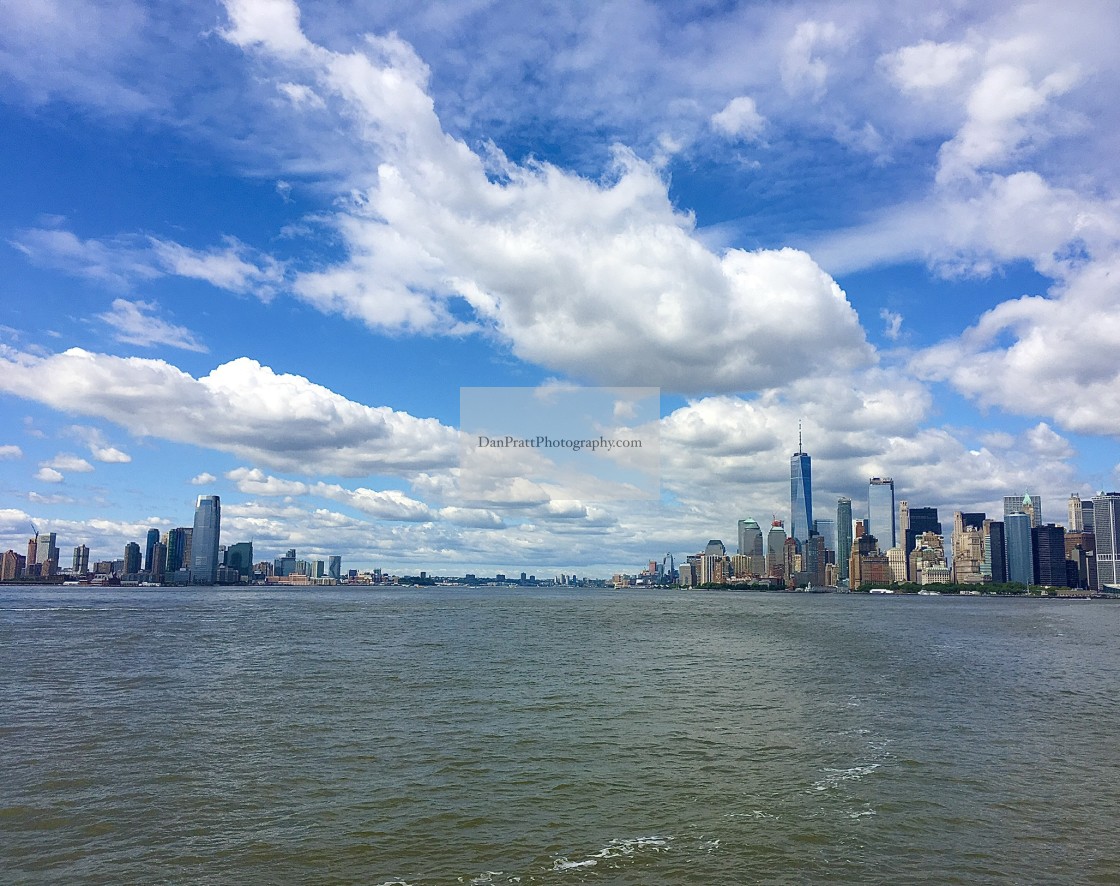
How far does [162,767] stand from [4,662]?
3758cm

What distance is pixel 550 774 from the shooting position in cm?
2336

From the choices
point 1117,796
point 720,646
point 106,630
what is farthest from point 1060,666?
point 106,630

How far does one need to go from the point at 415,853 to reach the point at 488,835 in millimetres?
1899

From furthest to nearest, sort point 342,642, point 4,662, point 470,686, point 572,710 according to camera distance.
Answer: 1. point 342,642
2. point 4,662
3. point 470,686
4. point 572,710

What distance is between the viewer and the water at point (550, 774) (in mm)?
16641

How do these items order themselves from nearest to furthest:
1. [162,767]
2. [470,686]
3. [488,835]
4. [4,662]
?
[488,835]
[162,767]
[470,686]
[4,662]

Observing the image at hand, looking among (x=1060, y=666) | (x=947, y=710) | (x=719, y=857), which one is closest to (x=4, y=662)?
(x=719, y=857)

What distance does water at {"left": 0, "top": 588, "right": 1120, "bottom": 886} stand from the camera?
16.6 metres

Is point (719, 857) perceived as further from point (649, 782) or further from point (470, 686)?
point (470, 686)

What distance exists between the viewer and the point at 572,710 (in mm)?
34312

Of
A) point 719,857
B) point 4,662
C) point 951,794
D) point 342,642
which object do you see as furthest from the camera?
point 342,642

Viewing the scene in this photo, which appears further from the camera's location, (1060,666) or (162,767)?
(1060,666)

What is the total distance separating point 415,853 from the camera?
1698 cm

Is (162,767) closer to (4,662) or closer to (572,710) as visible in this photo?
(572,710)
